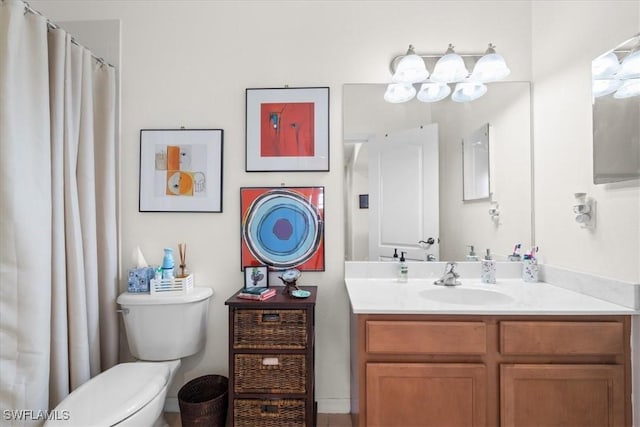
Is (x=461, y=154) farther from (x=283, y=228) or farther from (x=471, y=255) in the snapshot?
(x=283, y=228)

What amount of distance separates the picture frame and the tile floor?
852mm

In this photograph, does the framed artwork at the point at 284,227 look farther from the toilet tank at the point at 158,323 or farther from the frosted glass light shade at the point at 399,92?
the frosted glass light shade at the point at 399,92

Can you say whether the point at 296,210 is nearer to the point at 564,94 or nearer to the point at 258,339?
the point at 258,339

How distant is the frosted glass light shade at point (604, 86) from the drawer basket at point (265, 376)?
5.99 feet

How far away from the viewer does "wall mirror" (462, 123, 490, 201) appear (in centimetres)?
180

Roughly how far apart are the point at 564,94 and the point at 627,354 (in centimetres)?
123

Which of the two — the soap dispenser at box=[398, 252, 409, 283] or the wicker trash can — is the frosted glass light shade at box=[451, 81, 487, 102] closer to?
the soap dispenser at box=[398, 252, 409, 283]

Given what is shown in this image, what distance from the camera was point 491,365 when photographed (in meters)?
1.23

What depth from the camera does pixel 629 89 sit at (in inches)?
48.0

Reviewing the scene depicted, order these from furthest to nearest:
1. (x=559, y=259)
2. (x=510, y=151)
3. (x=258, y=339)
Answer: (x=510, y=151)
(x=559, y=259)
(x=258, y=339)

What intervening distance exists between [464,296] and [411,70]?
4.23 feet

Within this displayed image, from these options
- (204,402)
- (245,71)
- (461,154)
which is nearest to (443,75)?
(461,154)

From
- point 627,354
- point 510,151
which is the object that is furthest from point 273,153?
point 627,354

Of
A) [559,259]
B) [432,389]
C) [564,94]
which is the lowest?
[432,389]
